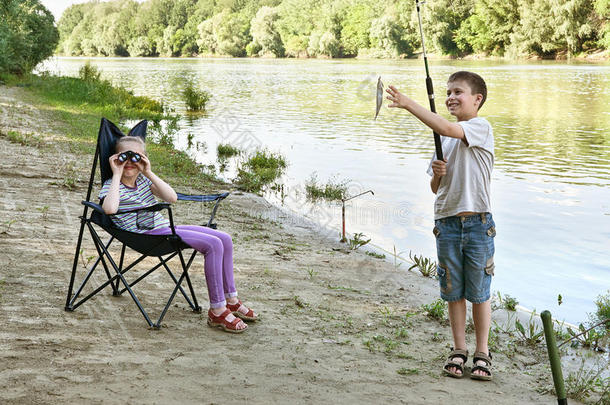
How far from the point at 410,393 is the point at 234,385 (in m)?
0.89

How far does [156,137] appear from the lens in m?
15.0

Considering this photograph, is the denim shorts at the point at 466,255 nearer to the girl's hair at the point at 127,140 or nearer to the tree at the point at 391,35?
the girl's hair at the point at 127,140

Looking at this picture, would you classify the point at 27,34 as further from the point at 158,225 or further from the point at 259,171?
the point at 158,225

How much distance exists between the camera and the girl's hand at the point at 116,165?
371 cm

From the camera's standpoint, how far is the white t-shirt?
10.6 feet

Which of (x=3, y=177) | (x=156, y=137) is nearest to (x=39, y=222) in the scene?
(x=3, y=177)

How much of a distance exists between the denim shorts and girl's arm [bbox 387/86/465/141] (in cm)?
52

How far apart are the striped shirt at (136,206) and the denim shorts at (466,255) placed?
170cm

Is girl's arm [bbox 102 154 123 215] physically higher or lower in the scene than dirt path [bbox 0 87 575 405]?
higher

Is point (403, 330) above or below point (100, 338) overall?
below

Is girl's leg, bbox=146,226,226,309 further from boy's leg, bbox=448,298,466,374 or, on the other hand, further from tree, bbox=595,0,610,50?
tree, bbox=595,0,610,50

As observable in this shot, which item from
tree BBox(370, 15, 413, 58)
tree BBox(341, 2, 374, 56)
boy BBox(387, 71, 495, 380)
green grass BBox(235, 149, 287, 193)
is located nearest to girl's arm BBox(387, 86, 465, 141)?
boy BBox(387, 71, 495, 380)

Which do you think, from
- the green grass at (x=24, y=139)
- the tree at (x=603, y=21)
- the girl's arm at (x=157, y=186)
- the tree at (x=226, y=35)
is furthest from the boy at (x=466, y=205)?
the tree at (x=226, y=35)

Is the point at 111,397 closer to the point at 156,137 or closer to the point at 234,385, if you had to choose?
the point at 234,385
